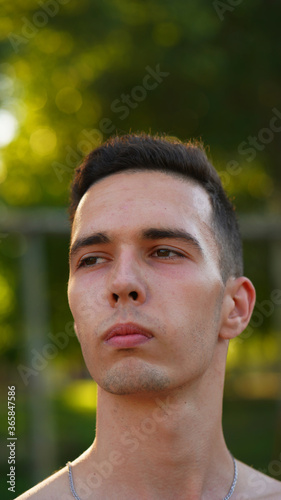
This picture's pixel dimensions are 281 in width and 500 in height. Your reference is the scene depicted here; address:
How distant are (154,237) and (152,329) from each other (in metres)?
0.42

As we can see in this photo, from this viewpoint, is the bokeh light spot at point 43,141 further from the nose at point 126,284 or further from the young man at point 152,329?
the nose at point 126,284

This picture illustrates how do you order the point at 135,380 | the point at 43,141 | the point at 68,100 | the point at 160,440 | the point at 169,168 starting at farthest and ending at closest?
the point at 43,141 < the point at 68,100 < the point at 169,168 < the point at 160,440 < the point at 135,380

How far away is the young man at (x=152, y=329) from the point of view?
2771mm

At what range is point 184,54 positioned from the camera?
1123 cm

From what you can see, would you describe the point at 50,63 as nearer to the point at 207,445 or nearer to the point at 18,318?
the point at 18,318

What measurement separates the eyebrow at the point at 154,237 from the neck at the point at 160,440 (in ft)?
2.06

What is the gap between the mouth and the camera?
2.70 m

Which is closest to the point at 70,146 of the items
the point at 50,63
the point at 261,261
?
the point at 50,63

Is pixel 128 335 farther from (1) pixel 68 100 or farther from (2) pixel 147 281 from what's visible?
(1) pixel 68 100

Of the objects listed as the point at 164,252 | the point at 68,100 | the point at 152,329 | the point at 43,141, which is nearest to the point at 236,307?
the point at 164,252

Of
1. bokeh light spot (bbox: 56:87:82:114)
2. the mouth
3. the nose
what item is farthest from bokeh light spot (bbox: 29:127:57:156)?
the mouth

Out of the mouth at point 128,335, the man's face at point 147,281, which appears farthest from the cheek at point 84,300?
the mouth at point 128,335

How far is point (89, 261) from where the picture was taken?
3070 millimetres

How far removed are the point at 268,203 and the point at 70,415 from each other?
12725 mm
